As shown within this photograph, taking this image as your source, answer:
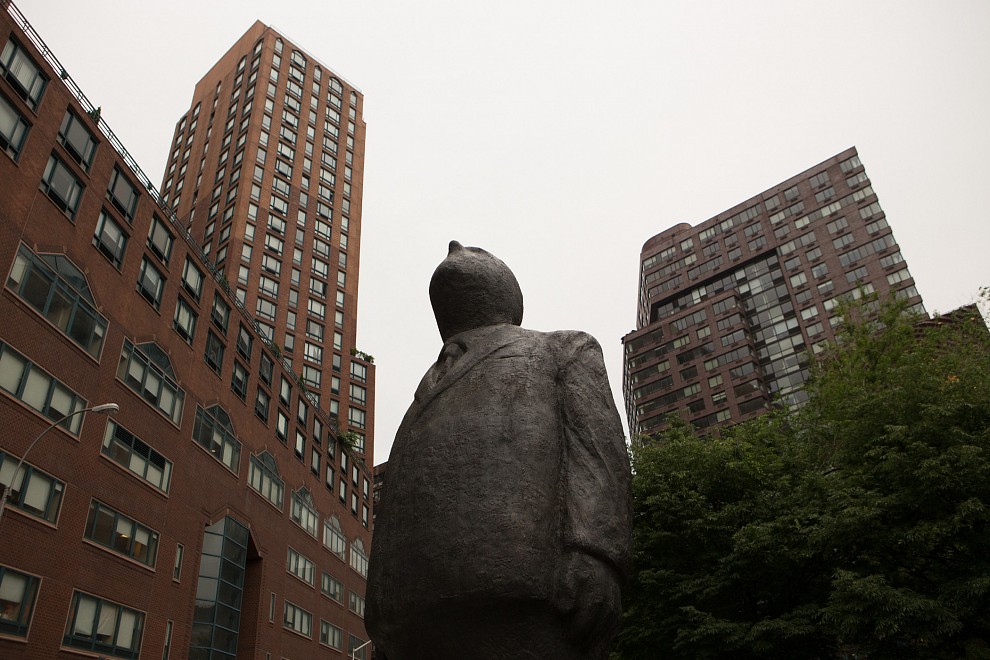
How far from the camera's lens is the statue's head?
5207 mm

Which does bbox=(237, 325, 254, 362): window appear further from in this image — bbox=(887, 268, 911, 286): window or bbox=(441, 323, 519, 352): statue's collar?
bbox=(887, 268, 911, 286): window

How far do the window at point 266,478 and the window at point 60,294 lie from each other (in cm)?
1435

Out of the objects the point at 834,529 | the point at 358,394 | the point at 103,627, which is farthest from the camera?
the point at 358,394

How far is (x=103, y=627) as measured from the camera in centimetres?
2431

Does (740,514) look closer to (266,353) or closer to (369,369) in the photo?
(266,353)

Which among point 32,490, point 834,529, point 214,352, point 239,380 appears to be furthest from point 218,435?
point 834,529

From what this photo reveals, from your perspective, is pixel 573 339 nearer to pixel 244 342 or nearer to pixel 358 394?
pixel 244 342

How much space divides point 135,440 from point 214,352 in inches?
357

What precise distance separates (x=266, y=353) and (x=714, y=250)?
59.2m

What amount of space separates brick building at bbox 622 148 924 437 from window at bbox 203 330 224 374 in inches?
1882

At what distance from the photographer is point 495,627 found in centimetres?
378

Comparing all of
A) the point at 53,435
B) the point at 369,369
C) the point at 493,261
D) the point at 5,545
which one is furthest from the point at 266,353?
the point at 493,261

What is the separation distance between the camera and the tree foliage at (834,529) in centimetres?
1202

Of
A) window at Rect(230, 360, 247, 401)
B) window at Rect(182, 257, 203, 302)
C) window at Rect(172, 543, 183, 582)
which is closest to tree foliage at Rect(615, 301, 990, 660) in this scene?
window at Rect(172, 543, 183, 582)
